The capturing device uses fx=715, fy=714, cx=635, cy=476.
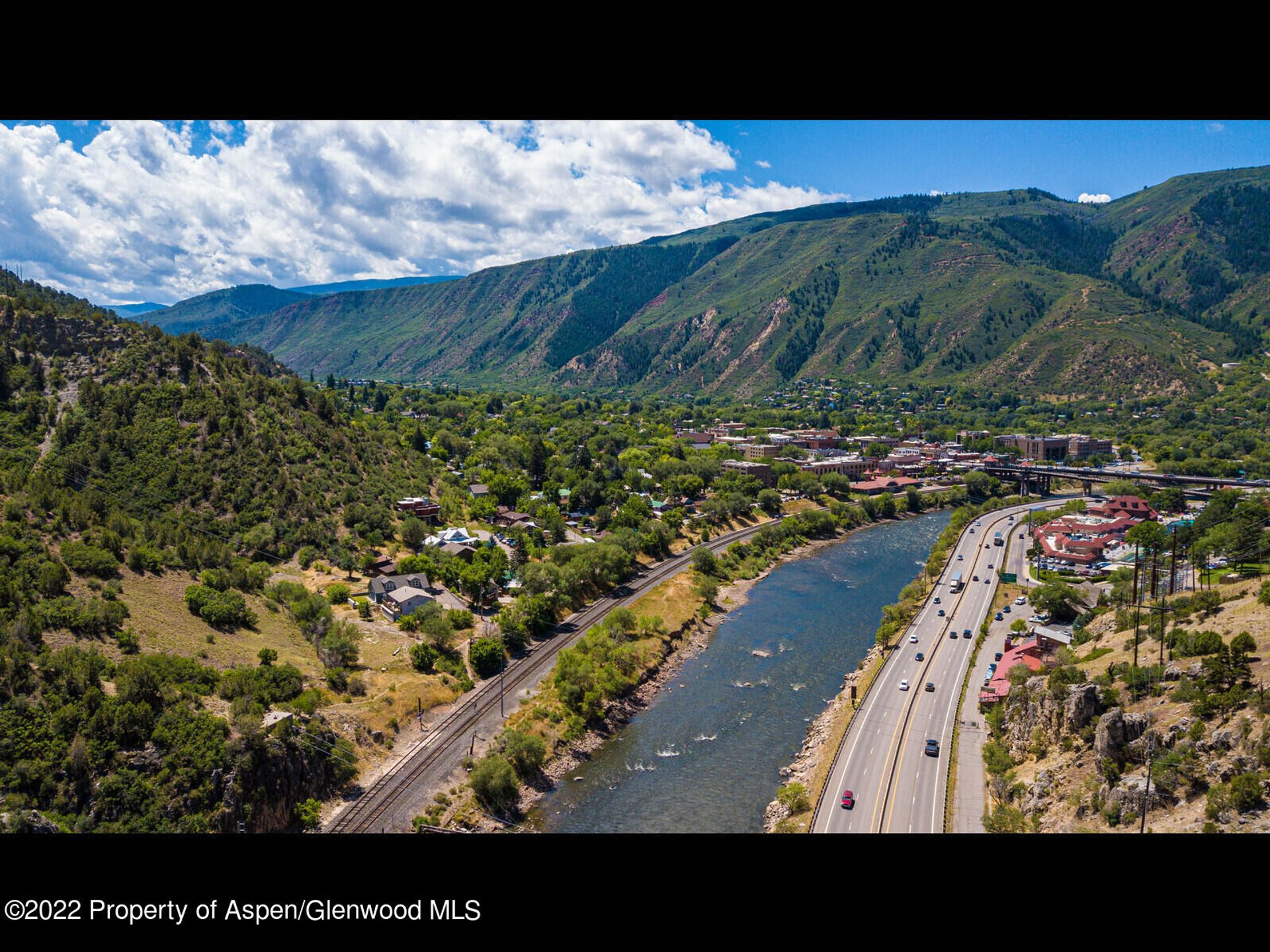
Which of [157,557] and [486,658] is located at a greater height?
[157,557]

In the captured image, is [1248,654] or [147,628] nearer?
[1248,654]

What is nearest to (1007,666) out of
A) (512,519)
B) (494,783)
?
(494,783)

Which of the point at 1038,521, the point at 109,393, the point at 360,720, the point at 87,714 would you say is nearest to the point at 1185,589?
the point at 1038,521

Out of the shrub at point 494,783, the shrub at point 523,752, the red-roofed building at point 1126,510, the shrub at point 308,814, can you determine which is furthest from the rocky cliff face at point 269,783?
the red-roofed building at point 1126,510

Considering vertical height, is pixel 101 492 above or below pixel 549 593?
above

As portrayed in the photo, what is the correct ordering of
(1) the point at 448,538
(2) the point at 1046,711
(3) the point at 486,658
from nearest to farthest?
(2) the point at 1046,711 < (3) the point at 486,658 < (1) the point at 448,538

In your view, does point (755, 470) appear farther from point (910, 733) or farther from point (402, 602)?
point (910, 733)
